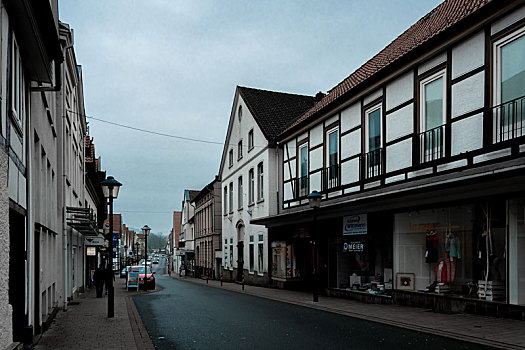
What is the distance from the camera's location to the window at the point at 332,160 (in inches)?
850

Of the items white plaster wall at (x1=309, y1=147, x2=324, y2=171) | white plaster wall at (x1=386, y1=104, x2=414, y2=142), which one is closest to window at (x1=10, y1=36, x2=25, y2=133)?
white plaster wall at (x1=386, y1=104, x2=414, y2=142)

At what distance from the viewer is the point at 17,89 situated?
8.02 metres

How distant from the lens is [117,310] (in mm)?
18016

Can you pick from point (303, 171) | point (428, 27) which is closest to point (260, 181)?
Result: point (303, 171)

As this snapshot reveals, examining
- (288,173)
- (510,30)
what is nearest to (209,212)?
(288,173)

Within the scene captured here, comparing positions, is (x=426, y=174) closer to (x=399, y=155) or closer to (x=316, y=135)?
(x=399, y=155)

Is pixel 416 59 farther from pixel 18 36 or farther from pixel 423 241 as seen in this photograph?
pixel 18 36

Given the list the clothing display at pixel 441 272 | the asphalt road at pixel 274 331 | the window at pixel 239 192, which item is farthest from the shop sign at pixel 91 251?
the clothing display at pixel 441 272

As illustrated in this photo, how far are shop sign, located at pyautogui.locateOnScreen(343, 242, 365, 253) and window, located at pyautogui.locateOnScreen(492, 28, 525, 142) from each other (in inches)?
307

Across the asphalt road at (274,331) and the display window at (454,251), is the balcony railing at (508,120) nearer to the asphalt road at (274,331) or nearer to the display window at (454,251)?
the display window at (454,251)

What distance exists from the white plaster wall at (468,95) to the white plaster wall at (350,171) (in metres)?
5.88

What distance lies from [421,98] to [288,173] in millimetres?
12021

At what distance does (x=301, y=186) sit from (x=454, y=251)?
433 inches

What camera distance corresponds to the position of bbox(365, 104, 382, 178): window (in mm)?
18266
